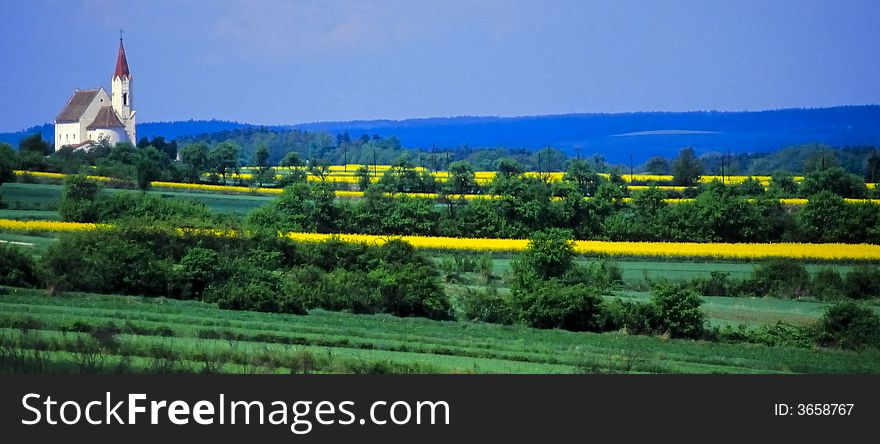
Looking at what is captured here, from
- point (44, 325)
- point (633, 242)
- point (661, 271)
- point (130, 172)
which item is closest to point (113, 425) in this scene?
point (44, 325)

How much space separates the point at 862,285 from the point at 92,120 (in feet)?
306

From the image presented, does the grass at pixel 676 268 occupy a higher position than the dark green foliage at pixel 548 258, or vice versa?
the dark green foliage at pixel 548 258

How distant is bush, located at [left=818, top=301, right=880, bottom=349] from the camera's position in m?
28.4

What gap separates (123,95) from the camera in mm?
120250

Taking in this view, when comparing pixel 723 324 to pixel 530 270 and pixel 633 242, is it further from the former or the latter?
pixel 633 242

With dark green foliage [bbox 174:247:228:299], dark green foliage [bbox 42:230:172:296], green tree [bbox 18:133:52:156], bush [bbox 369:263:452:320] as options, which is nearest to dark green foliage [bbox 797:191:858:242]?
bush [bbox 369:263:452:320]

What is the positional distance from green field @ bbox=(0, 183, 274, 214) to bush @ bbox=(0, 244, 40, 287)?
84.1 ft

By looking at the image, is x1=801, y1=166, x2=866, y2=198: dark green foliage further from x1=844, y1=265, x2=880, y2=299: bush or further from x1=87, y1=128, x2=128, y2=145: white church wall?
x1=87, y1=128, x2=128, y2=145: white church wall

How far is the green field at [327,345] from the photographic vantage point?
60.0 feet

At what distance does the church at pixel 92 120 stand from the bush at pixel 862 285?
87.6m

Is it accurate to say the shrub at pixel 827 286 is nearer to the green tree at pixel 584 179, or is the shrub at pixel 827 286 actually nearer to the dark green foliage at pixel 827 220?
the dark green foliage at pixel 827 220

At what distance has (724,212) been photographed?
5459 cm

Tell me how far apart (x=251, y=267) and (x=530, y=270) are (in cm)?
950

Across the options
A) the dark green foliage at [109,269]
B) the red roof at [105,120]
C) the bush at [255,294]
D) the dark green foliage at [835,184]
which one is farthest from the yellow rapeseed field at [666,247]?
the red roof at [105,120]
